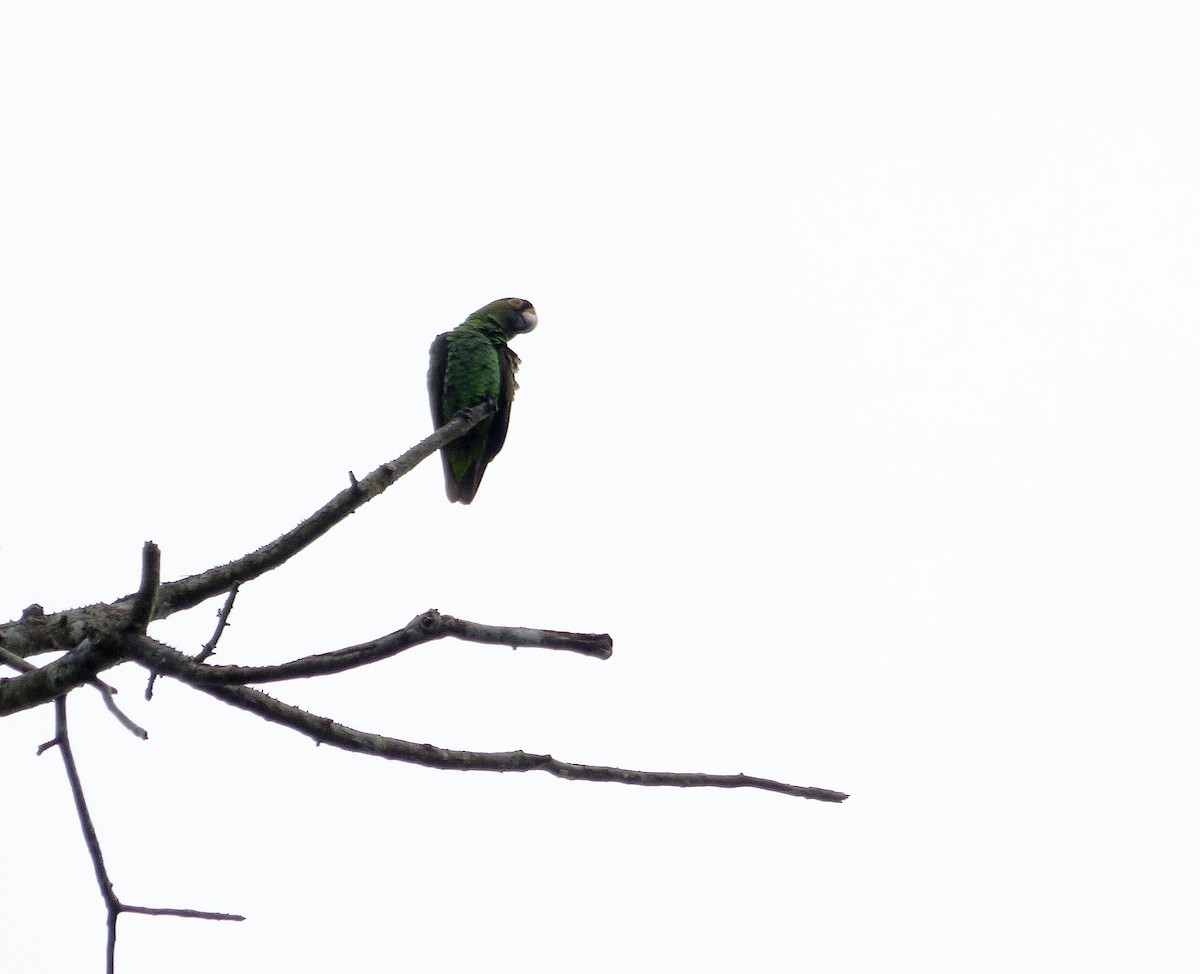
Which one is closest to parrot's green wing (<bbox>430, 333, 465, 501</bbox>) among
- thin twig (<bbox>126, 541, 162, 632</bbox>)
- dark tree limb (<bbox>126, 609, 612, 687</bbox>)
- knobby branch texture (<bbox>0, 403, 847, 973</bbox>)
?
knobby branch texture (<bbox>0, 403, 847, 973</bbox>)

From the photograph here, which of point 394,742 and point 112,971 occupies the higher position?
point 394,742

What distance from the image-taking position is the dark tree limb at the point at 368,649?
90.4 inches

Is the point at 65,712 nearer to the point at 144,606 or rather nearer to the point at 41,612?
the point at 144,606

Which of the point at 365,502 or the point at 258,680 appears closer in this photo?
the point at 258,680

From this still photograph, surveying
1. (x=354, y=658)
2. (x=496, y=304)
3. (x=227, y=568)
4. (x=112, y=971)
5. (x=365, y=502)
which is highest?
(x=496, y=304)

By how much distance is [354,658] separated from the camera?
2.42m

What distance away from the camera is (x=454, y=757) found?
2.44 m

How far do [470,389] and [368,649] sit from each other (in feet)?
19.0

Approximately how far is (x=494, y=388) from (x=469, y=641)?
18.7 ft

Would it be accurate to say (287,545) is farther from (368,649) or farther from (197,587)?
(368,649)

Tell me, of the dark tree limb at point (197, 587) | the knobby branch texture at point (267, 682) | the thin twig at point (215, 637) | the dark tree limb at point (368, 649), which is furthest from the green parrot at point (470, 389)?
the dark tree limb at point (368, 649)

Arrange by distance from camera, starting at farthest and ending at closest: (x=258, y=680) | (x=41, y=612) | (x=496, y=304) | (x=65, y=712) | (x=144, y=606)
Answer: (x=496, y=304)
(x=41, y=612)
(x=65, y=712)
(x=258, y=680)
(x=144, y=606)

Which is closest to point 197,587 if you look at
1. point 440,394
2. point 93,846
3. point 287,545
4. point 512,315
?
point 287,545

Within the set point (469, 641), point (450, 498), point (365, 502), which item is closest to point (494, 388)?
point (450, 498)
